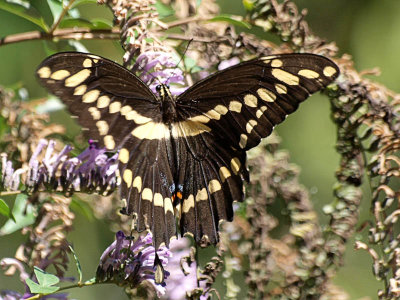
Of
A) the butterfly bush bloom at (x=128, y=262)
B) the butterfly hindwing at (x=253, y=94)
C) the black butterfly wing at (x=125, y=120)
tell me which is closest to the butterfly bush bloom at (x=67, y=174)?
the black butterfly wing at (x=125, y=120)

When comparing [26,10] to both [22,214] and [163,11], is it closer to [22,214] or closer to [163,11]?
[163,11]

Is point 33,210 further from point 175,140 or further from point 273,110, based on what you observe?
point 273,110

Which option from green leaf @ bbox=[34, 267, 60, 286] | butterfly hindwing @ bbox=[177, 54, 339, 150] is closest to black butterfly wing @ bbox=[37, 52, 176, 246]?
butterfly hindwing @ bbox=[177, 54, 339, 150]

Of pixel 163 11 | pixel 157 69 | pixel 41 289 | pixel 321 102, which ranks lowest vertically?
pixel 41 289

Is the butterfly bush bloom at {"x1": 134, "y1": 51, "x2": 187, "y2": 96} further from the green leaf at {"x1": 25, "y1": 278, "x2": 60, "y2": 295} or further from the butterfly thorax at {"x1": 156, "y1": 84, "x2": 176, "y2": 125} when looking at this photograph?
the green leaf at {"x1": 25, "y1": 278, "x2": 60, "y2": 295}

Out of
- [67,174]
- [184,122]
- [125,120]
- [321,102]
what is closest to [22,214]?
[67,174]

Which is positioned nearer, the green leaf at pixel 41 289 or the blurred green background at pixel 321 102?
the green leaf at pixel 41 289

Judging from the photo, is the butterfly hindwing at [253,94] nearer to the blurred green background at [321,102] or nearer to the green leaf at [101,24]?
the green leaf at [101,24]
